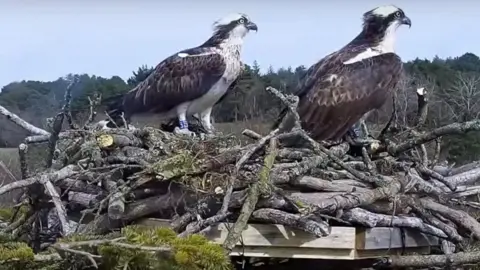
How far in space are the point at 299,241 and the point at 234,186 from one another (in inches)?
15.6

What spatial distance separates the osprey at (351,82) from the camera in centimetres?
506

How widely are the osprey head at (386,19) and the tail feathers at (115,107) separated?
2034mm

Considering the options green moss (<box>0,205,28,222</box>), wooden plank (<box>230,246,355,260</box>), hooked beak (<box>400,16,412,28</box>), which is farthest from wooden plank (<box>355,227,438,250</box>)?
hooked beak (<box>400,16,412,28</box>)

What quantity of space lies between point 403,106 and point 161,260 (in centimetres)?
441

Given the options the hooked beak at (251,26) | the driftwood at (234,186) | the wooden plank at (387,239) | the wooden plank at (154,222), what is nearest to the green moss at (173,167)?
the driftwood at (234,186)

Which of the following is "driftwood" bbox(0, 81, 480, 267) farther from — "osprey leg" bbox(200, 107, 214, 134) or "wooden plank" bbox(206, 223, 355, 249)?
"osprey leg" bbox(200, 107, 214, 134)

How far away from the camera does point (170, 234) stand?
2883mm

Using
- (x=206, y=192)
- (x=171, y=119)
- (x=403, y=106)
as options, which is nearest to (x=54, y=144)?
(x=206, y=192)

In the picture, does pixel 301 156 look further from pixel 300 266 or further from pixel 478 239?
pixel 478 239

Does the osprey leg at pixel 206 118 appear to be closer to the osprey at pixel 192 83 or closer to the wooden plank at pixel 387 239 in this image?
the osprey at pixel 192 83

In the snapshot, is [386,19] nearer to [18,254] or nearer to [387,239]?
[387,239]

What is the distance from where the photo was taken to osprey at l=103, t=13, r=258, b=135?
5.84 meters

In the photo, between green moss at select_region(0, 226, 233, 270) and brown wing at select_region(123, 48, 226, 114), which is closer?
green moss at select_region(0, 226, 233, 270)

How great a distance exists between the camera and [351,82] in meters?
5.18
